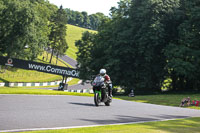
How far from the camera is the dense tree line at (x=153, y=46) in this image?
39719 mm

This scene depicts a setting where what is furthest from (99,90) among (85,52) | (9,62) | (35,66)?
(85,52)

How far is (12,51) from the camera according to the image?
57125 millimetres

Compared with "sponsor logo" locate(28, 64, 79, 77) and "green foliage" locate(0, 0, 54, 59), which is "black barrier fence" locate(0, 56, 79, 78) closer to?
"sponsor logo" locate(28, 64, 79, 77)

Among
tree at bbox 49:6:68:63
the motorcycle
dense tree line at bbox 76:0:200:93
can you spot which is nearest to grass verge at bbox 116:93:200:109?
dense tree line at bbox 76:0:200:93

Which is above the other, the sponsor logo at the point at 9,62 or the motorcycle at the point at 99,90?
the sponsor logo at the point at 9,62

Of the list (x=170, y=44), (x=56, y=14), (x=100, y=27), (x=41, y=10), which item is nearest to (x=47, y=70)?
(x=100, y=27)

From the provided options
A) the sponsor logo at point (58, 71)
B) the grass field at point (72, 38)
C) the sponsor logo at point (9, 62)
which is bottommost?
the sponsor logo at point (58, 71)

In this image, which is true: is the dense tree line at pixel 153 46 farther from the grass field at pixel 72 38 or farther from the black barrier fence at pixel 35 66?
the grass field at pixel 72 38

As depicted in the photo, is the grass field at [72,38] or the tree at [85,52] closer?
the tree at [85,52]

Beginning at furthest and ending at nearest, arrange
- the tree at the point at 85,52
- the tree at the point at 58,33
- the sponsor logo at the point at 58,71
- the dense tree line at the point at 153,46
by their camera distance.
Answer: the tree at the point at 58,33 < the sponsor logo at the point at 58,71 < the tree at the point at 85,52 < the dense tree line at the point at 153,46

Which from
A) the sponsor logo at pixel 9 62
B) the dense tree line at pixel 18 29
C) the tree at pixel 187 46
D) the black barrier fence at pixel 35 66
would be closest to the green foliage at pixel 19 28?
the dense tree line at pixel 18 29

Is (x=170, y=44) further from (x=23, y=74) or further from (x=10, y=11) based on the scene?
(x=23, y=74)

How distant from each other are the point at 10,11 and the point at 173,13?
3131 centimetres

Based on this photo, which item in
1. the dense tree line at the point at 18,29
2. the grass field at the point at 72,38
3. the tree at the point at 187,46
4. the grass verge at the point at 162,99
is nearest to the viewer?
the grass verge at the point at 162,99
